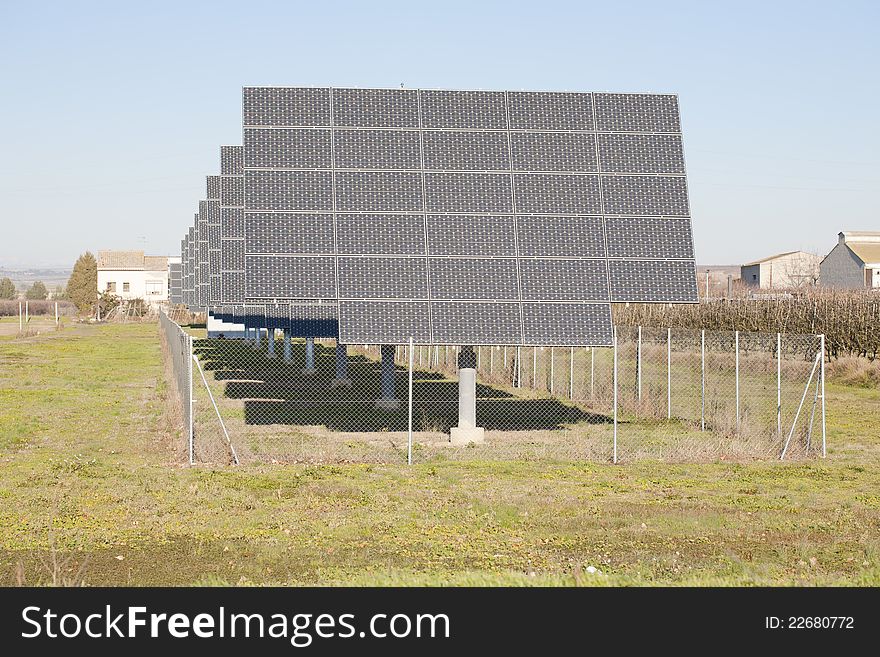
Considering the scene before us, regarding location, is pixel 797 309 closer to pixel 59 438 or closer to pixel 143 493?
pixel 59 438

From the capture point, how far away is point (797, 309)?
4762 cm

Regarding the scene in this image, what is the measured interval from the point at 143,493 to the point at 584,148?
12314 millimetres

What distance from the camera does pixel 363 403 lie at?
95.3 ft

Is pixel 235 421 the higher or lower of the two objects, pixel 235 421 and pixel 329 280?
the lower

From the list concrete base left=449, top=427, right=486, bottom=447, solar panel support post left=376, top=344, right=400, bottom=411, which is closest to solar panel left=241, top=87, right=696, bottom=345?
concrete base left=449, top=427, right=486, bottom=447

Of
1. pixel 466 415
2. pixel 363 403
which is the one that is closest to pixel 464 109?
pixel 466 415

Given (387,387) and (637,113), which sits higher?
(637,113)

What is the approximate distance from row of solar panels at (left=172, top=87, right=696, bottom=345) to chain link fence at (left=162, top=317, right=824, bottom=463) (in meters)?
1.61

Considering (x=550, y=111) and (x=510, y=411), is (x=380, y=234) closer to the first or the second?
(x=550, y=111)

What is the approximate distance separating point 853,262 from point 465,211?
93.3 meters

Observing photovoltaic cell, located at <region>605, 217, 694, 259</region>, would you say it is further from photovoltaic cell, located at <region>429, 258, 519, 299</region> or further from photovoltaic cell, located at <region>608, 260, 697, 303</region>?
photovoltaic cell, located at <region>429, 258, 519, 299</region>

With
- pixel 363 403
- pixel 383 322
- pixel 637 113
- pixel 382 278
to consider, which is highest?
pixel 637 113

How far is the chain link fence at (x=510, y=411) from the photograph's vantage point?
20.6 m
